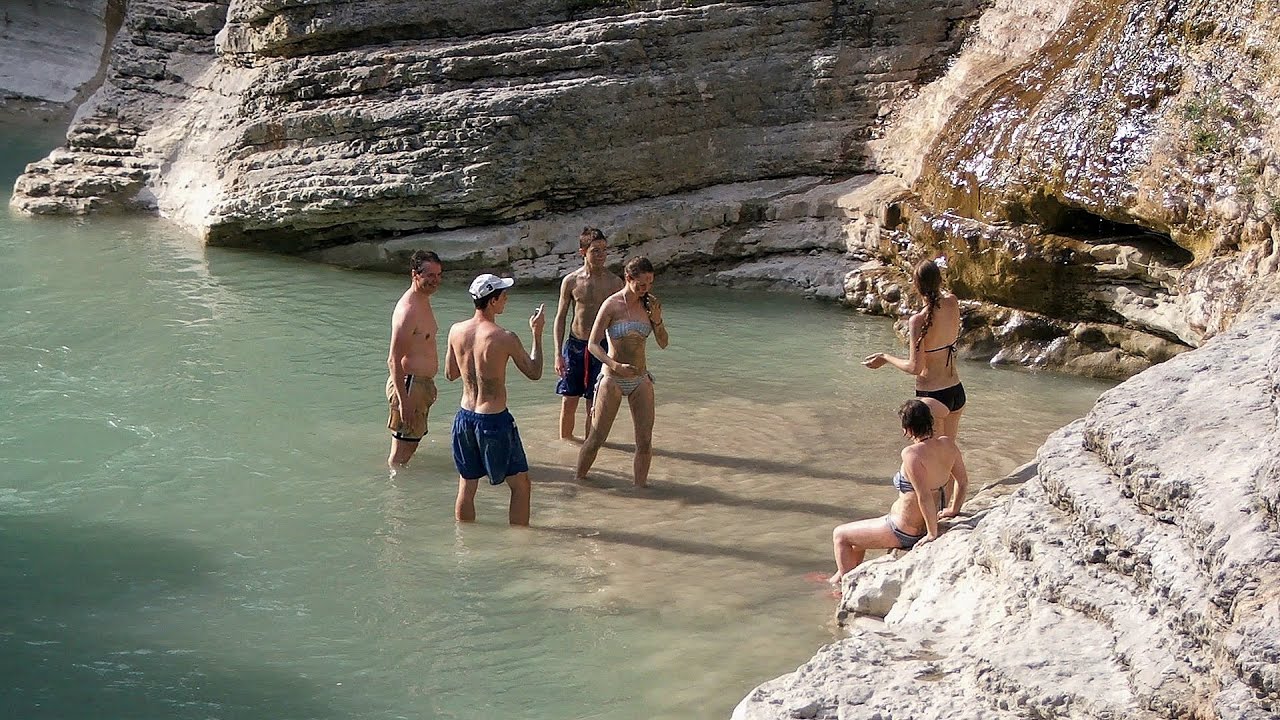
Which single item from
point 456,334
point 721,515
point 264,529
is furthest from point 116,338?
point 721,515

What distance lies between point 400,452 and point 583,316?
1.54m

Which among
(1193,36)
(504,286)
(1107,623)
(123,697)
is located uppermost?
(1193,36)

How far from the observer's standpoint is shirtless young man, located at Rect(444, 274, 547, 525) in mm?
7473

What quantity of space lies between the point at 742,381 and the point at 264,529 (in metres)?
4.61

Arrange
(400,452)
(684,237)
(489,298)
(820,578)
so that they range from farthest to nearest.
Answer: (684,237), (400,452), (489,298), (820,578)

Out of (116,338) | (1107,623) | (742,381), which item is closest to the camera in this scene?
(1107,623)

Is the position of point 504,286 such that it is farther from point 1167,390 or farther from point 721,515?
point 1167,390

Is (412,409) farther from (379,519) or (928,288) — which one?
(928,288)

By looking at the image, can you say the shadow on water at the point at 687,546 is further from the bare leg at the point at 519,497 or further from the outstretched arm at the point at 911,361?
the outstretched arm at the point at 911,361

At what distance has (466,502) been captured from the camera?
794cm

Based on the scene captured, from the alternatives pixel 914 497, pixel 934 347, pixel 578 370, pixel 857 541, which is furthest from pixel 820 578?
pixel 578 370

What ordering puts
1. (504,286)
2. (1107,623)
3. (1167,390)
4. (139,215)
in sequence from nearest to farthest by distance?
(1107,623) → (1167,390) → (504,286) → (139,215)

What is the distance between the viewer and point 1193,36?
11.3m

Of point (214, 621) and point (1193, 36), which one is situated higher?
point (1193, 36)
